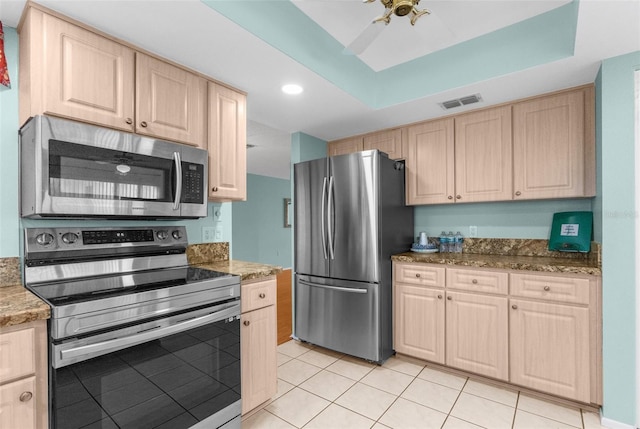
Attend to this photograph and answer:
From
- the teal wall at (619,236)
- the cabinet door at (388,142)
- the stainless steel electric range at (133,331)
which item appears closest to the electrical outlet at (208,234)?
the stainless steel electric range at (133,331)

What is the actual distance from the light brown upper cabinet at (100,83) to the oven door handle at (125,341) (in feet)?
3.54

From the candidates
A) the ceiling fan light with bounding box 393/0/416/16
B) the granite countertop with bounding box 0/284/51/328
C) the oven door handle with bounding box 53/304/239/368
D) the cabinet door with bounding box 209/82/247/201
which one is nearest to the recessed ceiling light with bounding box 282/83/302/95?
the cabinet door with bounding box 209/82/247/201

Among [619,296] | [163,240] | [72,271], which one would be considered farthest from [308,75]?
[619,296]

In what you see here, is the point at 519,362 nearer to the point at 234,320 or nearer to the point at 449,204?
the point at 449,204

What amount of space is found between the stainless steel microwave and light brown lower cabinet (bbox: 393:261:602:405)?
6.17 feet

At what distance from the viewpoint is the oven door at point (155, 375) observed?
4.02 feet

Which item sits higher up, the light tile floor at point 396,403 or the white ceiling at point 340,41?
the white ceiling at point 340,41

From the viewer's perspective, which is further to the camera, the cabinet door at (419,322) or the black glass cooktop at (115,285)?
the cabinet door at (419,322)

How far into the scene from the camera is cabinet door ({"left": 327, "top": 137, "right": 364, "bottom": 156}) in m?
3.58

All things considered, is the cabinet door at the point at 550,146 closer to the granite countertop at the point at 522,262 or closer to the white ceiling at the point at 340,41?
the white ceiling at the point at 340,41

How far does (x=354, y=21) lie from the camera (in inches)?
83.7

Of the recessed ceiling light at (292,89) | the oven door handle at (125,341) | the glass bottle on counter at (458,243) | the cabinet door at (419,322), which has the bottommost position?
the cabinet door at (419,322)

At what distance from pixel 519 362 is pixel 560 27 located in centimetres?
223

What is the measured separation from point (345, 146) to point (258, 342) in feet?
7.92
